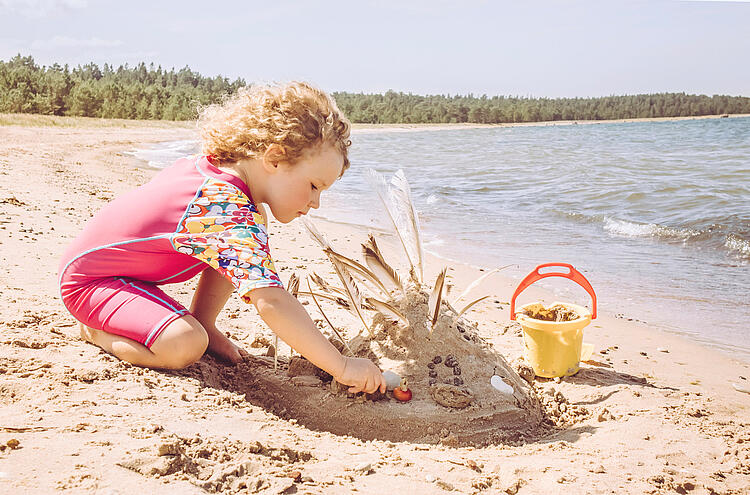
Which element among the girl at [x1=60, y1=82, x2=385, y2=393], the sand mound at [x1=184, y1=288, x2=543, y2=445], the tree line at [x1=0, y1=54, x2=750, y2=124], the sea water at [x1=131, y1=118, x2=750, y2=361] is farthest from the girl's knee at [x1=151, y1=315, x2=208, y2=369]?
the tree line at [x1=0, y1=54, x2=750, y2=124]

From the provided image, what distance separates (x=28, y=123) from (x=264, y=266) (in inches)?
1080

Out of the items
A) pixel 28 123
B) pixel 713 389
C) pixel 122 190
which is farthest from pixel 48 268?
pixel 28 123

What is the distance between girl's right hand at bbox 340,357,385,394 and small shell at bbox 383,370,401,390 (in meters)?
0.07

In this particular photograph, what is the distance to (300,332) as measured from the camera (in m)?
2.23

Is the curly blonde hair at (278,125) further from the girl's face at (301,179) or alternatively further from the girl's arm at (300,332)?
the girl's arm at (300,332)

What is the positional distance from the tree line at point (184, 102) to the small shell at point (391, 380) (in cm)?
3538

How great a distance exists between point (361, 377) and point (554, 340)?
3.97 ft

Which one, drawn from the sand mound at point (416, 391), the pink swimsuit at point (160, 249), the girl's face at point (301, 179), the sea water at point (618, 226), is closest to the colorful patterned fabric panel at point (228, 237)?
the pink swimsuit at point (160, 249)

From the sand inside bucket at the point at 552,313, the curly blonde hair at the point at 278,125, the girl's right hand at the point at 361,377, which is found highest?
the curly blonde hair at the point at 278,125

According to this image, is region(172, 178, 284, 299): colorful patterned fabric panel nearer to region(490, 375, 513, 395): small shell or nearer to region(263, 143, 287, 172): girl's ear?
region(263, 143, 287, 172): girl's ear

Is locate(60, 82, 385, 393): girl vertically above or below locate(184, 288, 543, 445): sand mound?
above

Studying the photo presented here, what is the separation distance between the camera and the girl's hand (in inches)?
93.3

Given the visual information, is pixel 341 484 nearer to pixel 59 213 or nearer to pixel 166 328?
pixel 166 328

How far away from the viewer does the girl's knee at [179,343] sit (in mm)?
2398
